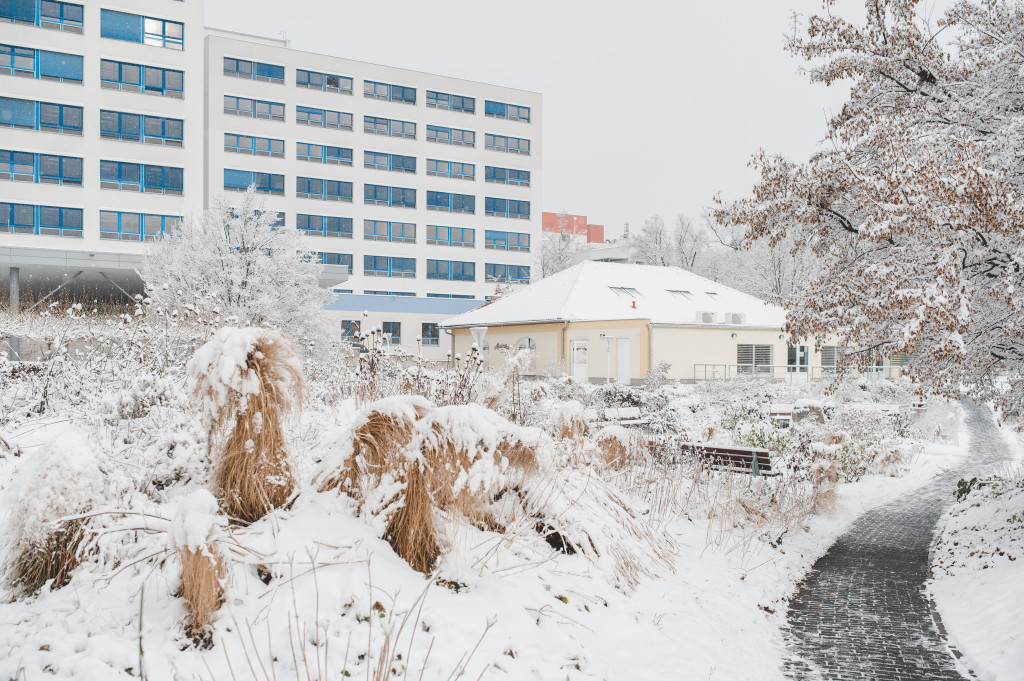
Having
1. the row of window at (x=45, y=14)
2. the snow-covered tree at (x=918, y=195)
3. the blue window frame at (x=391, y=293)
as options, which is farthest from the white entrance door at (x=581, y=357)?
the row of window at (x=45, y=14)

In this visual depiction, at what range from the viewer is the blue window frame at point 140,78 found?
36844 mm

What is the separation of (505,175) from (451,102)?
6328 millimetres

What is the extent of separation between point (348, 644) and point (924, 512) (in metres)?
10.4

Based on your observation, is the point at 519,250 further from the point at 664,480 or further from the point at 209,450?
the point at 209,450

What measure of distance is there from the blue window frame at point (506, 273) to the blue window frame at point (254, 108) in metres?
17.1

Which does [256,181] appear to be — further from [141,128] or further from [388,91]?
[388,91]

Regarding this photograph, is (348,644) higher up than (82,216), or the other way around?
(82,216)

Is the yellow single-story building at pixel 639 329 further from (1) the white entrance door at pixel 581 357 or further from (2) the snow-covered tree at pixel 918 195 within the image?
(2) the snow-covered tree at pixel 918 195

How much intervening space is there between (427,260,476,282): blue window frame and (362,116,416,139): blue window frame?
887cm

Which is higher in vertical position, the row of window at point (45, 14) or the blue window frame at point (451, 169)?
the row of window at point (45, 14)

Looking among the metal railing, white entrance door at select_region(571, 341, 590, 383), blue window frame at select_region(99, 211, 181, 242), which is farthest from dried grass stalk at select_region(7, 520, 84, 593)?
blue window frame at select_region(99, 211, 181, 242)

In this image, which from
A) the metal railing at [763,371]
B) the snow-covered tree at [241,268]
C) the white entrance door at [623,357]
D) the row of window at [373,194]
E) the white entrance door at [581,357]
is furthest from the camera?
the row of window at [373,194]

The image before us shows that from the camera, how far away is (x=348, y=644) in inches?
163

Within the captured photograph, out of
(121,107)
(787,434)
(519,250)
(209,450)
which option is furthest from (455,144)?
(209,450)
